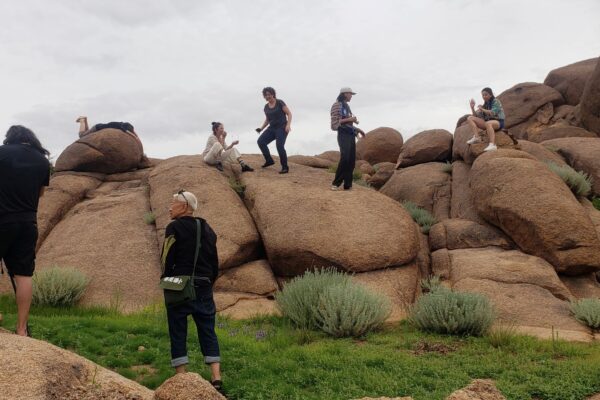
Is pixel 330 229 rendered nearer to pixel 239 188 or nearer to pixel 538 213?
pixel 239 188

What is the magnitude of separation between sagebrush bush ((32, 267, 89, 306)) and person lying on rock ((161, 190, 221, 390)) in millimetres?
5292

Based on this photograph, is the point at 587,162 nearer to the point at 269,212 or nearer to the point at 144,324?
the point at 269,212

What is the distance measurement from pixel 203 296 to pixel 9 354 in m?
2.14

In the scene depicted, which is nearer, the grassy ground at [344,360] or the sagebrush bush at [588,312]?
the grassy ground at [344,360]

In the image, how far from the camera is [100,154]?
17438mm

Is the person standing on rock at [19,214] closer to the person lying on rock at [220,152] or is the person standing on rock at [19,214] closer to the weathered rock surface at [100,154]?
the person lying on rock at [220,152]

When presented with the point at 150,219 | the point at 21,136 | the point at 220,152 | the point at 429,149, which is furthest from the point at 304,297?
the point at 429,149

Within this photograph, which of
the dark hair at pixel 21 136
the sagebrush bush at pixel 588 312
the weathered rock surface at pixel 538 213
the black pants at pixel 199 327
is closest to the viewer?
the black pants at pixel 199 327

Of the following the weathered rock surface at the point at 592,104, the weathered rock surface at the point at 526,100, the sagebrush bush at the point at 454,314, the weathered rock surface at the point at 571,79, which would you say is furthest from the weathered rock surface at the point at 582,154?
the weathered rock surface at the point at 571,79

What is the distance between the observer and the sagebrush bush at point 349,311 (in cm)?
848

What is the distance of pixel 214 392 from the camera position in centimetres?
444

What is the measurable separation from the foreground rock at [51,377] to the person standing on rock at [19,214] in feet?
3.70

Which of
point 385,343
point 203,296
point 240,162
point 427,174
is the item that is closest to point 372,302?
point 385,343

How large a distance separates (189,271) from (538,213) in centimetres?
928
